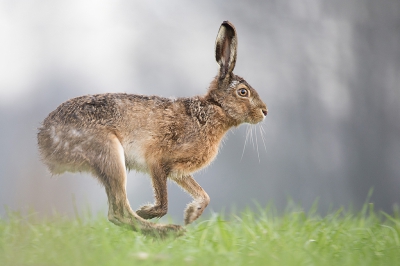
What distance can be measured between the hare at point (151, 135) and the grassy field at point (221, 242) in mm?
398

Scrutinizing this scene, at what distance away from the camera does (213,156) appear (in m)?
5.47

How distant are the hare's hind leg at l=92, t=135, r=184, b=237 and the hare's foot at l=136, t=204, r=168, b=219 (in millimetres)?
295

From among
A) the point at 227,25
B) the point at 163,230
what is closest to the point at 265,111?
the point at 227,25

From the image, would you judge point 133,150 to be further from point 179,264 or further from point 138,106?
point 179,264

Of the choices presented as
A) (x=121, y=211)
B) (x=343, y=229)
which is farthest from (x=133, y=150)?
(x=343, y=229)

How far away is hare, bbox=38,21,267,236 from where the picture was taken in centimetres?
465

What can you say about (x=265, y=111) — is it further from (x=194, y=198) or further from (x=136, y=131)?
(x=136, y=131)

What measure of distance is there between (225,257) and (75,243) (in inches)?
44.8

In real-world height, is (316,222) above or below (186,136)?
below

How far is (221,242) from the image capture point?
411 cm

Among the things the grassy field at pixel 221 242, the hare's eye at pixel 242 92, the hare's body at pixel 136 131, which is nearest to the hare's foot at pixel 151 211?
the grassy field at pixel 221 242

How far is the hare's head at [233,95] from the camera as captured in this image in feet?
18.3

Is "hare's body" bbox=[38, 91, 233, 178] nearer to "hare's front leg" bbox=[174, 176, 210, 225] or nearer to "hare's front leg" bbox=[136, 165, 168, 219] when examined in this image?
"hare's front leg" bbox=[136, 165, 168, 219]

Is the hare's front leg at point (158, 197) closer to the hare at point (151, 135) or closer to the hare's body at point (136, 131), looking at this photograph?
the hare at point (151, 135)
